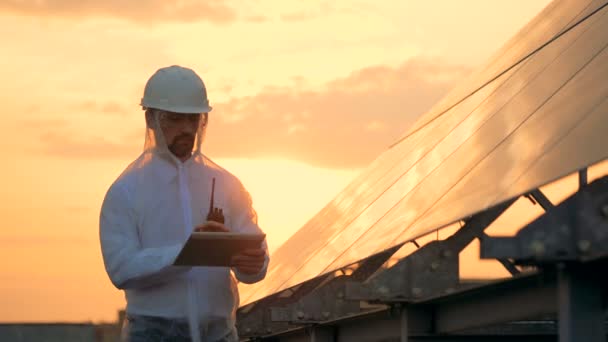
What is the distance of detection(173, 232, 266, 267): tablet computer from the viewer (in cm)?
711

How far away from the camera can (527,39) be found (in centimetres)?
1747

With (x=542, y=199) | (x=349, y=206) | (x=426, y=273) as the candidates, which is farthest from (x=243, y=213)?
(x=349, y=206)

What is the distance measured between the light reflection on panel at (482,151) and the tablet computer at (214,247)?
9.96 feet

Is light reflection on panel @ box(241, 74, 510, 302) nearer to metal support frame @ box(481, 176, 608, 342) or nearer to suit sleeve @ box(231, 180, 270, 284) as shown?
metal support frame @ box(481, 176, 608, 342)

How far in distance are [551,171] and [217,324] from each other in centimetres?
214

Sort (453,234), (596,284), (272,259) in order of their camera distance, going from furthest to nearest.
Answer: (272,259)
(453,234)
(596,284)

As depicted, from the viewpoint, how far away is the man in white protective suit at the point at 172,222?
7.52m

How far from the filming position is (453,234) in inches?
462

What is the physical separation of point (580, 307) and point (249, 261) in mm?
2809

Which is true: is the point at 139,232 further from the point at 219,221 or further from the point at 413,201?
the point at 413,201

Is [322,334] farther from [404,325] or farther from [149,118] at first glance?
[149,118]

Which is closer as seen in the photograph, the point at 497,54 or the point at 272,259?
the point at 497,54

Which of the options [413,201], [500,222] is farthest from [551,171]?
[413,201]

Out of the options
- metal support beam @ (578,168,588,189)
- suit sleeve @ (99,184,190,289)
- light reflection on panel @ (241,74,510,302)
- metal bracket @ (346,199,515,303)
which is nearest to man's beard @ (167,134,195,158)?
suit sleeve @ (99,184,190,289)
